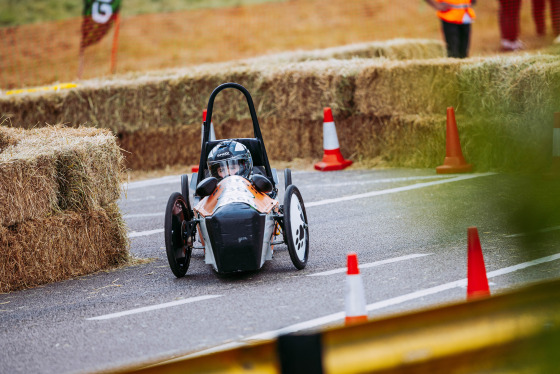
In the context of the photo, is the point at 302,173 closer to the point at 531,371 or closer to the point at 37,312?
the point at 37,312

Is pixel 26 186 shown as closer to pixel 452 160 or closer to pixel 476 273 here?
pixel 476 273

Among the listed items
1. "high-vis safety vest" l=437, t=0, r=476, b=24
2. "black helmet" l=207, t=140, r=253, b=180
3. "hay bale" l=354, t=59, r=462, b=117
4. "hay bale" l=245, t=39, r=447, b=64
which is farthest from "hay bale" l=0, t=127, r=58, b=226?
"hay bale" l=245, t=39, r=447, b=64

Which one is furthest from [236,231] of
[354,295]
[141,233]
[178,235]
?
[141,233]

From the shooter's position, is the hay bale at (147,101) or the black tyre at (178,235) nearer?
the black tyre at (178,235)

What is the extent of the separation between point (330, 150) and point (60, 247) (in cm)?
569

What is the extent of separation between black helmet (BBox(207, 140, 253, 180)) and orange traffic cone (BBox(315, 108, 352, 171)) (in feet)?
16.1

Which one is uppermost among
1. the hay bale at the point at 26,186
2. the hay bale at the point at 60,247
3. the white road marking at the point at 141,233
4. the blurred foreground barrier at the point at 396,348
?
the blurred foreground barrier at the point at 396,348

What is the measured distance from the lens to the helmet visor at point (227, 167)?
22.6 ft

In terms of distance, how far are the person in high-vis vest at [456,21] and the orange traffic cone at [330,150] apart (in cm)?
315

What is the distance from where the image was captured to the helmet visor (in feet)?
22.6

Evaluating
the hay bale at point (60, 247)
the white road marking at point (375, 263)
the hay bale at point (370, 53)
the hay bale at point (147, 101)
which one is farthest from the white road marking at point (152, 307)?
the hay bale at point (370, 53)

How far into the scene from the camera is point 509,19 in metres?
19.1

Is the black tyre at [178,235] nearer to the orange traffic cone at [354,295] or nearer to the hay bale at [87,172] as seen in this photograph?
the hay bale at [87,172]

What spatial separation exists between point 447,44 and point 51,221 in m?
8.86
